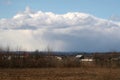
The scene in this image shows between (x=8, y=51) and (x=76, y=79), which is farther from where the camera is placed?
(x=8, y=51)

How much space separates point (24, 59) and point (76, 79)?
3185 cm

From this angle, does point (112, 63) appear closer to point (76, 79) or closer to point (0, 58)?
point (0, 58)

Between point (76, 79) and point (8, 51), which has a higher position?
point (8, 51)

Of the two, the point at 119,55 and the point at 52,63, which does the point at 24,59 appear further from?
the point at 119,55

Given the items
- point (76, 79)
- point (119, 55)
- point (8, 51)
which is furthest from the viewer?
point (119, 55)

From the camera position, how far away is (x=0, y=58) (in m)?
61.6

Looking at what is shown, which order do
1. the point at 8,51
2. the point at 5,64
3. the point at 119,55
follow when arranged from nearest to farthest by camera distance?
1. the point at 5,64
2. the point at 8,51
3. the point at 119,55

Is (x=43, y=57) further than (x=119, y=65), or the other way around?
(x=43, y=57)

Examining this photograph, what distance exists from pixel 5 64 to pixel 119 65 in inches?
780

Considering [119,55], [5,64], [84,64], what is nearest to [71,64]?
[84,64]

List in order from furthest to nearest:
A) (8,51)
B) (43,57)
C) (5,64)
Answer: (8,51), (43,57), (5,64)

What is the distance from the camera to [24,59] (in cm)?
6400

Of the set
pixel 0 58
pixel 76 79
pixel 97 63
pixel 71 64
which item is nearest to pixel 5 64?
pixel 0 58

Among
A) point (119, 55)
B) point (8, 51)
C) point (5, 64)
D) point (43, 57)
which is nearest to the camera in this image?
point (5, 64)
